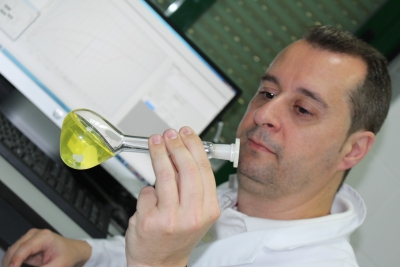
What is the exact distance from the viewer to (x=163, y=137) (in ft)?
2.29

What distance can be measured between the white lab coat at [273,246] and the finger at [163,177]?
0.43 meters

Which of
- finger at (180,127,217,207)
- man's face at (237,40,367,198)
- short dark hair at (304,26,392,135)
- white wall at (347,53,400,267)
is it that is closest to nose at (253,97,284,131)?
man's face at (237,40,367,198)

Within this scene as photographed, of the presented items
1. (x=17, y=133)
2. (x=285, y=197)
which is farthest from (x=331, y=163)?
(x=17, y=133)

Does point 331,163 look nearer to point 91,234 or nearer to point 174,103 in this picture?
point 174,103

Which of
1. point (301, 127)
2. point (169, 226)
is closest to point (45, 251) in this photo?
point (169, 226)

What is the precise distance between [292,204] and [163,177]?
0.61m

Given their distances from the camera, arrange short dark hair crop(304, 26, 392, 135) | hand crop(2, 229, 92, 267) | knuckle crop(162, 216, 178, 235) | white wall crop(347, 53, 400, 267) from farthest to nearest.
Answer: white wall crop(347, 53, 400, 267)
short dark hair crop(304, 26, 392, 135)
hand crop(2, 229, 92, 267)
knuckle crop(162, 216, 178, 235)

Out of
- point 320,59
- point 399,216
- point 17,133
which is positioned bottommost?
point 399,216

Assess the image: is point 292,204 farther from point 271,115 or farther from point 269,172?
point 271,115

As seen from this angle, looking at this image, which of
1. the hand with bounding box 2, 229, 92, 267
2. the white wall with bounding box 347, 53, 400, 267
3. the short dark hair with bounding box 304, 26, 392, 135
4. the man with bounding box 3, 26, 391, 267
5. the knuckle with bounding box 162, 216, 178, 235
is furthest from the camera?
the white wall with bounding box 347, 53, 400, 267

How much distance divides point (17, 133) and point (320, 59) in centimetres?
90

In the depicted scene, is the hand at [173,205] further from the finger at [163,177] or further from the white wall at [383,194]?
the white wall at [383,194]

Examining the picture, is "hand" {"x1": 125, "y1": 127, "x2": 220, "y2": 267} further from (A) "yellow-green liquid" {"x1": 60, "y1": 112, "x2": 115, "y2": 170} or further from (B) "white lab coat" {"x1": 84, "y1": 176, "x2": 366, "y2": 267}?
(B) "white lab coat" {"x1": 84, "y1": 176, "x2": 366, "y2": 267}

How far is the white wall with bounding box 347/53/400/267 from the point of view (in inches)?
57.4
